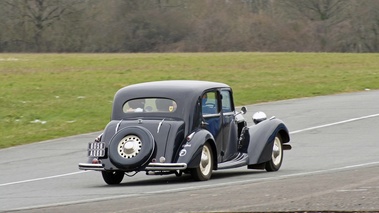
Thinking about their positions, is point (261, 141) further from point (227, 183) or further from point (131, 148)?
point (131, 148)

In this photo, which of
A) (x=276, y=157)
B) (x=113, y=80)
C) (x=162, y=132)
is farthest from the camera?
(x=113, y=80)

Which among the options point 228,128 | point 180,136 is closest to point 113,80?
point 228,128

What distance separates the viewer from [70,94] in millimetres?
32875

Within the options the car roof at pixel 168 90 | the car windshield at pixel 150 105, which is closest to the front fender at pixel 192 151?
the car windshield at pixel 150 105

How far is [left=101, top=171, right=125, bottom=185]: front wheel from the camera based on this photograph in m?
13.6

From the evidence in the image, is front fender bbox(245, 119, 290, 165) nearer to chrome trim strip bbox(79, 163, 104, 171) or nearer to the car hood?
the car hood

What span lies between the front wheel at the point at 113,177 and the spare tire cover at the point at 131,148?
74cm

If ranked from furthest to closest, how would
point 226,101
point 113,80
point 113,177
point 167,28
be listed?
1. point 167,28
2. point 113,80
3. point 226,101
4. point 113,177

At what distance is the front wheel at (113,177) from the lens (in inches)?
537

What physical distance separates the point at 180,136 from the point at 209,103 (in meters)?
1.13

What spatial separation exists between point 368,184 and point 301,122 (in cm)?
1214

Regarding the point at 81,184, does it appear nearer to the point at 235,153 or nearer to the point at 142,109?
the point at 142,109

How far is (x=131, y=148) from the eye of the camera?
12.8 meters

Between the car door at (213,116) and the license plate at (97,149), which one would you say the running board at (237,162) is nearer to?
the car door at (213,116)
